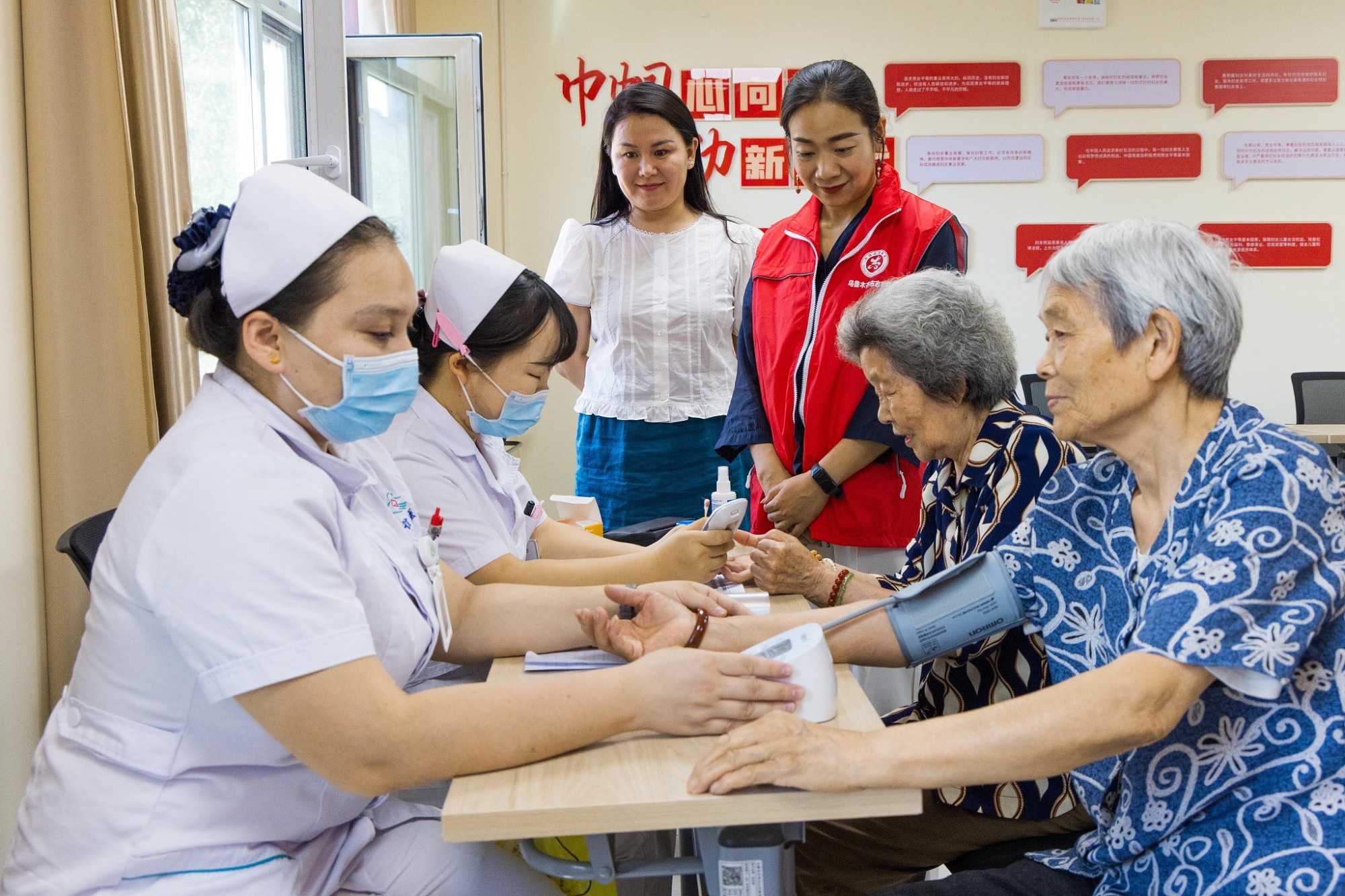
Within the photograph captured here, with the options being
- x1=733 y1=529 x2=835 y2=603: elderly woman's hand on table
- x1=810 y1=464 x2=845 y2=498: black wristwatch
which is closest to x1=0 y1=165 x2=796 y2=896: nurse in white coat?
x1=733 y1=529 x2=835 y2=603: elderly woman's hand on table

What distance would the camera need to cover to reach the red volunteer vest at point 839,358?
7.80ft

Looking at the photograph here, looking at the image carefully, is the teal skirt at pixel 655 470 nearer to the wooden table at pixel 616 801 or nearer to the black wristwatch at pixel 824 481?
the black wristwatch at pixel 824 481

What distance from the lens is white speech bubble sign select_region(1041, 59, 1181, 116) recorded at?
5027 millimetres

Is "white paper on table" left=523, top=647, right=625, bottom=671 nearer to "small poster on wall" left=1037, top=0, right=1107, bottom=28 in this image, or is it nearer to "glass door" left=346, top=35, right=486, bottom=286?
"glass door" left=346, top=35, right=486, bottom=286

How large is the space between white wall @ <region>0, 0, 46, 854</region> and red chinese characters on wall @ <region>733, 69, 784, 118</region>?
353 centimetres

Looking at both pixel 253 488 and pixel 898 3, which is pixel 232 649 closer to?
pixel 253 488

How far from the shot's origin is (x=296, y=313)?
122cm

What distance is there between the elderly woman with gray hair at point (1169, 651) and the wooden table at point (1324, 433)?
3343 mm

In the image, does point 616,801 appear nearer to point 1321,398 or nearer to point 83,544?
point 83,544

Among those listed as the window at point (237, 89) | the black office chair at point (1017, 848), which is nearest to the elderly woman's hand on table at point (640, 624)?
the black office chair at point (1017, 848)

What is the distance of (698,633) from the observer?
1511 millimetres


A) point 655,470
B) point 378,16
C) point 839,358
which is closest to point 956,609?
point 839,358

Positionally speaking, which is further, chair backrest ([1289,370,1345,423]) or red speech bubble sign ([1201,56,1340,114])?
red speech bubble sign ([1201,56,1340,114])

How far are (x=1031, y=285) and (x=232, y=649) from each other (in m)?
4.80
